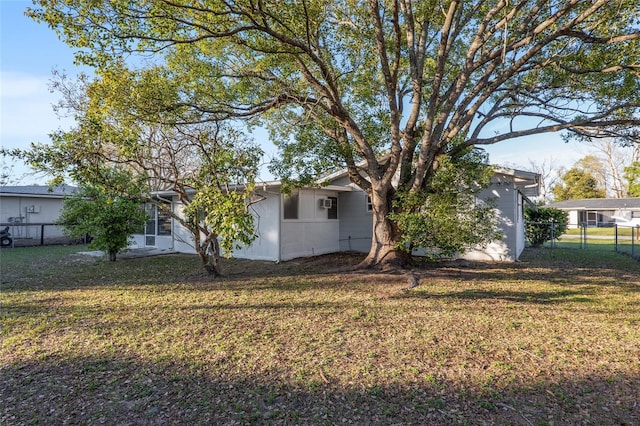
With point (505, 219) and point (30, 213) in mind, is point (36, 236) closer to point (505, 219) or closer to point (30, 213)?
point (30, 213)

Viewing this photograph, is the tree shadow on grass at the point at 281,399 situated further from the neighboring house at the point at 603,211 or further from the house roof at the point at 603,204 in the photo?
the house roof at the point at 603,204

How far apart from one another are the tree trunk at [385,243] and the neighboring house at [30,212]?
609 inches

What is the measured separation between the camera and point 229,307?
5664 mm

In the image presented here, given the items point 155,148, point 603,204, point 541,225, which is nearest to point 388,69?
point 155,148

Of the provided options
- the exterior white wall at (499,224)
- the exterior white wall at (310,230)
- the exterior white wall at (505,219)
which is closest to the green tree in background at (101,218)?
the exterior white wall at (310,230)

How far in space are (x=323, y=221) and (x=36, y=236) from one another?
15.2 m

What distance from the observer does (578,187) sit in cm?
3844

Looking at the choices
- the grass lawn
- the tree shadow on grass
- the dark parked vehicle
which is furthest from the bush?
the dark parked vehicle

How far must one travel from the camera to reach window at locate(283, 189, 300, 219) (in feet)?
37.4

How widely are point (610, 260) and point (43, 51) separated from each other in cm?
1715

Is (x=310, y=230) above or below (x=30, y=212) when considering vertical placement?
below

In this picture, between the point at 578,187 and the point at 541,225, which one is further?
the point at 578,187

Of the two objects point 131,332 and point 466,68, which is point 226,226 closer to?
point 131,332

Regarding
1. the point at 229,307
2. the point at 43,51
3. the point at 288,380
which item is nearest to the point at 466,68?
the point at 229,307
